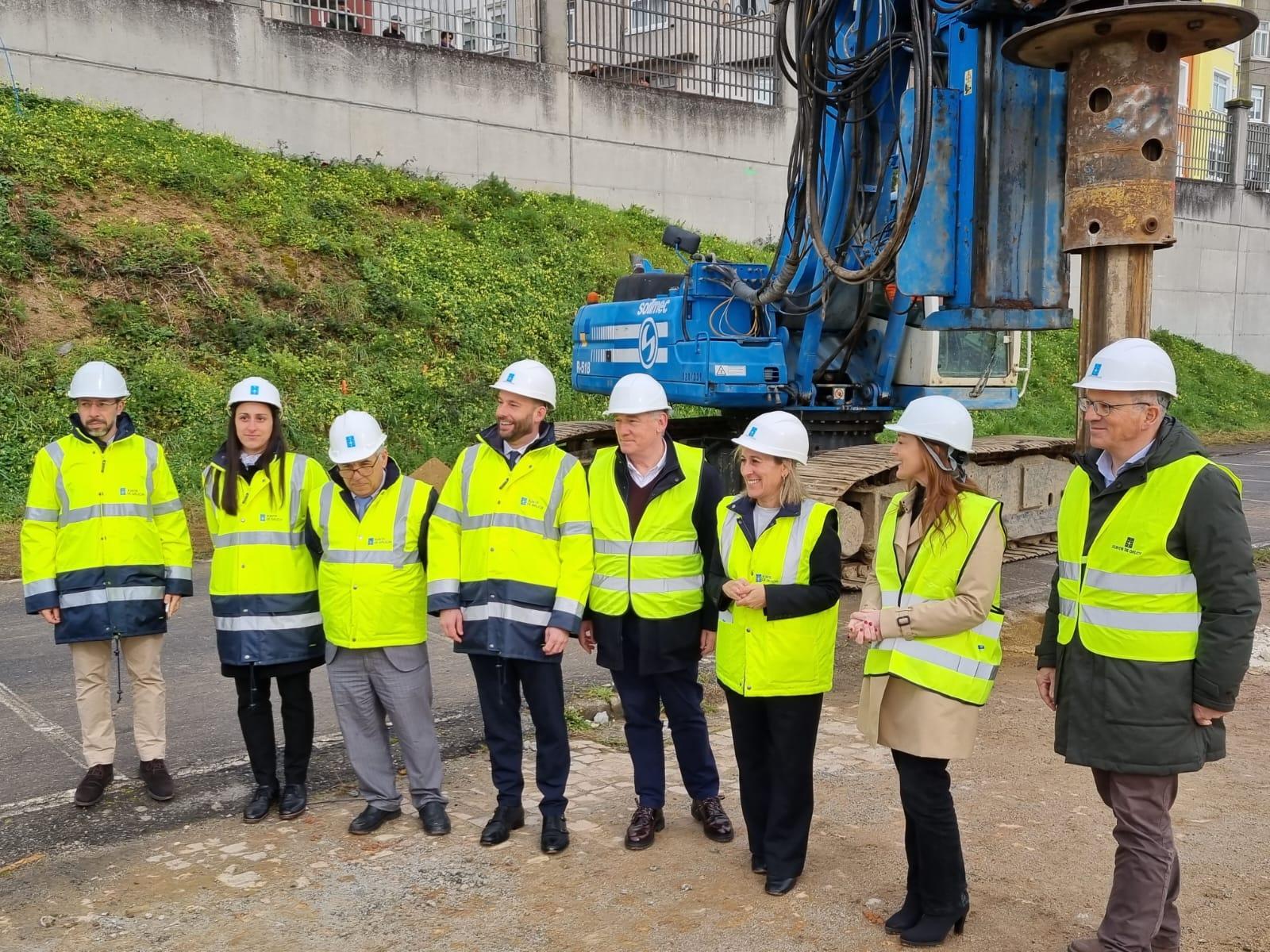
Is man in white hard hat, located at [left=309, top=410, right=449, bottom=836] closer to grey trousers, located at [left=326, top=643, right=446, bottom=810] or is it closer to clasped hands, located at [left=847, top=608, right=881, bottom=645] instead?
grey trousers, located at [left=326, top=643, right=446, bottom=810]

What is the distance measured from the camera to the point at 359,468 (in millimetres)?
4848

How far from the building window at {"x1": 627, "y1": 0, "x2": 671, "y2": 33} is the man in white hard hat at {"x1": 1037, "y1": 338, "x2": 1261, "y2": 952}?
16.6 meters

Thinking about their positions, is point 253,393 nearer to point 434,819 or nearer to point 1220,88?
point 434,819

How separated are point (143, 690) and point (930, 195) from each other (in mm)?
5090

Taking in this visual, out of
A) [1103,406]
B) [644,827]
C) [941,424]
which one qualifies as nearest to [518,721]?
[644,827]

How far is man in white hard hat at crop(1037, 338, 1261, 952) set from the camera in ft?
11.4

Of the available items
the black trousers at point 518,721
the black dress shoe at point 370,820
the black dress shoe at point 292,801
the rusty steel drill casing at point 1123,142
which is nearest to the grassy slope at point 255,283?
the black dress shoe at point 292,801

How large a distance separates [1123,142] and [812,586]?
2.56m

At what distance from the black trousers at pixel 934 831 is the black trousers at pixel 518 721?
57.1 inches

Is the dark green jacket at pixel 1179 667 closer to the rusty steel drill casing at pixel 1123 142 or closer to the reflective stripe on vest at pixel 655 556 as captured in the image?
the reflective stripe on vest at pixel 655 556

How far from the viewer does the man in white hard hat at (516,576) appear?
4.76m

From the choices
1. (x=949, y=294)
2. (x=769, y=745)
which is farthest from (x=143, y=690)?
(x=949, y=294)

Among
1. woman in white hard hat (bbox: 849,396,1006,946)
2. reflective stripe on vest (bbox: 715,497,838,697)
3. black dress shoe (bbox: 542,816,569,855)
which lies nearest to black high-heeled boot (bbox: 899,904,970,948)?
woman in white hard hat (bbox: 849,396,1006,946)

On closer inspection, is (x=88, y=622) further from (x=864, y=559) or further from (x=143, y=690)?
(x=864, y=559)
